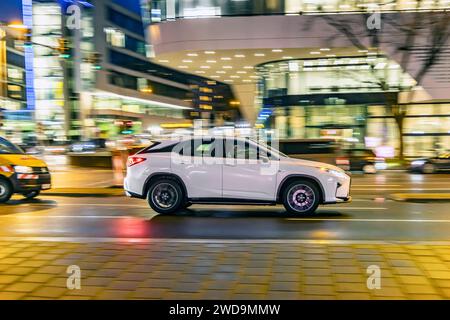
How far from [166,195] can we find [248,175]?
5.88 ft

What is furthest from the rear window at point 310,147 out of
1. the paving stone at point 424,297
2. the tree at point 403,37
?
the paving stone at point 424,297

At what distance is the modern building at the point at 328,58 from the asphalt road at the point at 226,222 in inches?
855

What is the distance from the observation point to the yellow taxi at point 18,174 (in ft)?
40.5

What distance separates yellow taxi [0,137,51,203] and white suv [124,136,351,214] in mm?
3562

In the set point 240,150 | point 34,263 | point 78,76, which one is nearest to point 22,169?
point 240,150

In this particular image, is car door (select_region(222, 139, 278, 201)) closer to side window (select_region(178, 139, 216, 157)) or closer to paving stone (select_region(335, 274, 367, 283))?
side window (select_region(178, 139, 216, 157))

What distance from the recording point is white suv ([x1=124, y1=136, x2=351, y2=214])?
10094 mm

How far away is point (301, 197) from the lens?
1014 centimetres

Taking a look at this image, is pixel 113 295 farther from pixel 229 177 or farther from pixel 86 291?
pixel 229 177

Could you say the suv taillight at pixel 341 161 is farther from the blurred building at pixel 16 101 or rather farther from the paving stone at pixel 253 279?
the blurred building at pixel 16 101

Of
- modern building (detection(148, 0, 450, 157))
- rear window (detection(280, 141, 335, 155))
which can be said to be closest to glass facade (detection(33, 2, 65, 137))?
modern building (detection(148, 0, 450, 157))

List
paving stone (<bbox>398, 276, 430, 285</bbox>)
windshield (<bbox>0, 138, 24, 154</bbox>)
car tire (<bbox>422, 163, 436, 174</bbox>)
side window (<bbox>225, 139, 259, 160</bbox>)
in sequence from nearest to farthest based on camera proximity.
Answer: paving stone (<bbox>398, 276, 430, 285</bbox>), side window (<bbox>225, 139, 259, 160</bbox>), windshield (<bbox>0, 138, 24, 154</bbox>), car tire (<bbox>422, 163, 436, 174</bbox>)
